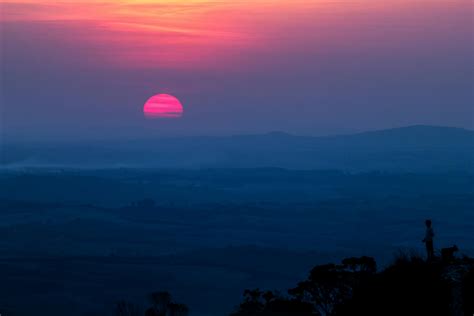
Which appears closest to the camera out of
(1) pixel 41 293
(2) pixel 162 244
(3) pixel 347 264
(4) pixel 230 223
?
(3) pixel 347 264

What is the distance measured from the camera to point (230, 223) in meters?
127

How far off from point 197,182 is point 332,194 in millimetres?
39849

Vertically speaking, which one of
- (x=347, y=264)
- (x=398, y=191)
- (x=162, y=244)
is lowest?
(x=347, y=264)

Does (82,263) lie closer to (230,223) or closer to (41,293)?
(41,293)

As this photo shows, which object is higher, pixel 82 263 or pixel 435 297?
pixel 82 263

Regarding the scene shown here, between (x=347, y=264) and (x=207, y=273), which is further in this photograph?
(x=207, y=273)

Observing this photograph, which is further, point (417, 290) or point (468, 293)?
point (417, 290)

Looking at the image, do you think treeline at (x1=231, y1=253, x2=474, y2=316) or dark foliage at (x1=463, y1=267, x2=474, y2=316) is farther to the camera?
treeline at (x1=231, y1=253, x2=474, y2=316)

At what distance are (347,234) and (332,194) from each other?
6028 cm

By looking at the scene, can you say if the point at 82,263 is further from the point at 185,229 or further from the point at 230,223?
the point at 230,223

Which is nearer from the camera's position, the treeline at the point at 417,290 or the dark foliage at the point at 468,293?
the dark foliage at the point at 468,293

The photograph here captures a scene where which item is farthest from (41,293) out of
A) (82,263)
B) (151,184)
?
(151,184)

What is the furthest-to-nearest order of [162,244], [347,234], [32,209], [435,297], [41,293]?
[32,209], [347,234], [162,244], [41,293], [435,297]

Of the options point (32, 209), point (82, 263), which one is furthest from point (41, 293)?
point (32, 209)
